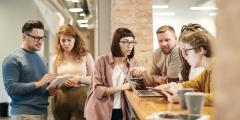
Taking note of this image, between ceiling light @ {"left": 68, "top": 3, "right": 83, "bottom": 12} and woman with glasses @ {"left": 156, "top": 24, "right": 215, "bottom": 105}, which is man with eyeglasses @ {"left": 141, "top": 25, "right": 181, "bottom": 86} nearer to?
woman with glasses @ {"left": 156, "top": 24, "right": 215, "bottom": 105}

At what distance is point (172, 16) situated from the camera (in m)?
6.94

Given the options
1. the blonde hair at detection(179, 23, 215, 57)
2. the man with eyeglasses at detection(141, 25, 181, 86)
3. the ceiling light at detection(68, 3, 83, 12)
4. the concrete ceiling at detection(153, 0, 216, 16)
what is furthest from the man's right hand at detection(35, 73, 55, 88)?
the ceiling light at detection(68, 3, 83, 12)

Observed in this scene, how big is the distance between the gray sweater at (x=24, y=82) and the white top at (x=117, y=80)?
639mm

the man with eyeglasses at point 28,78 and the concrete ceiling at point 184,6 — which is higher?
the concrete ceiling at point 184,6

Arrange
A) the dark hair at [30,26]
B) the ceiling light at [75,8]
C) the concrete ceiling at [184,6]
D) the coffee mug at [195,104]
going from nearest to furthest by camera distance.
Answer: the coffee mug at [195,104]
the dark hair at [30,26]
the concrete ceiling at [184,6]
the ceiling light at [75,8]

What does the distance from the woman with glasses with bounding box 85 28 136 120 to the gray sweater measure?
0.48m

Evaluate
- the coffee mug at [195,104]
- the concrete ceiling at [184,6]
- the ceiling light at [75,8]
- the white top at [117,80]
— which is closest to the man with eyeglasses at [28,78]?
the white top at [117,80]

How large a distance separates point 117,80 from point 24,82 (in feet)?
2.78

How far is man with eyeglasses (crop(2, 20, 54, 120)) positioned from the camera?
8.55 ft

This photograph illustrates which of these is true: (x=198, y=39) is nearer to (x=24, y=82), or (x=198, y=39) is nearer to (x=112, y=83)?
(x=112, y=83)

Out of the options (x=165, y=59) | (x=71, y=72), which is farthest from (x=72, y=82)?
(x=165, y=59)

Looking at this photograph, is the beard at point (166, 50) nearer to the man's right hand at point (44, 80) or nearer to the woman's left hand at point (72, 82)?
the woman's left hand at point (72, 82)

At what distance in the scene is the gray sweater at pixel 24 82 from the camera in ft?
8.54

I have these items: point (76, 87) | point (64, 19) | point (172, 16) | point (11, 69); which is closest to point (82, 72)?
point (76, 87)
